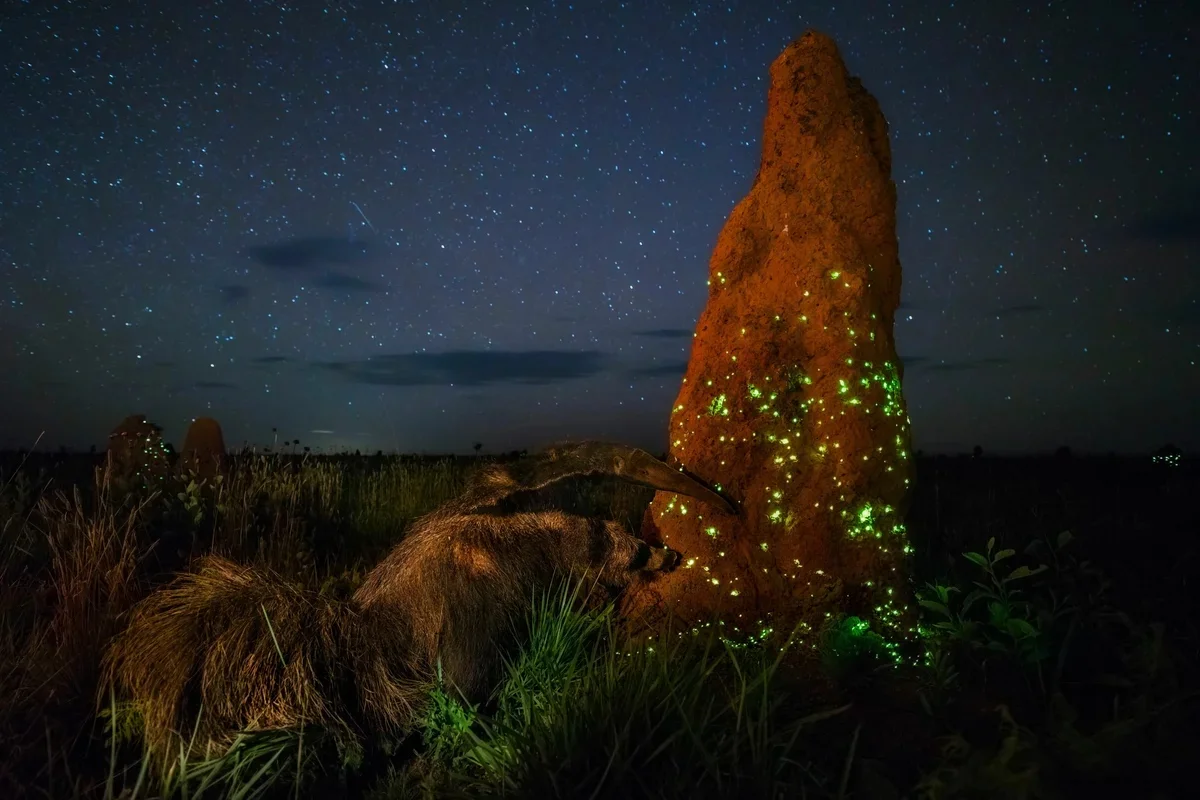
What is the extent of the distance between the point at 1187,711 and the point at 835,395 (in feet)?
8.96

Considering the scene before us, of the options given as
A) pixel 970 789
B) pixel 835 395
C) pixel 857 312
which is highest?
pixel 857 312

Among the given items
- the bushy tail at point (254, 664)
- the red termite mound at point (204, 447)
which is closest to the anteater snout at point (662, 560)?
the bushy tail at point (254, 664)

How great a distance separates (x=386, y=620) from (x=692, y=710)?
7.60ft

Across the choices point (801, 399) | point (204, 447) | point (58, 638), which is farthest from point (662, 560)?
point (204, 447)

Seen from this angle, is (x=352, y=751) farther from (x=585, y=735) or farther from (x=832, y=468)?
(x=832, y=468)

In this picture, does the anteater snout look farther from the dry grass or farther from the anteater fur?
the dry grass

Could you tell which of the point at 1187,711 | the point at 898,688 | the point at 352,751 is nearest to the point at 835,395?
the point at 898,688

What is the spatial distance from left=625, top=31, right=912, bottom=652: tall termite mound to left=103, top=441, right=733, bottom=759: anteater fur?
32 centimetres

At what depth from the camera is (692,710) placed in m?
3.81

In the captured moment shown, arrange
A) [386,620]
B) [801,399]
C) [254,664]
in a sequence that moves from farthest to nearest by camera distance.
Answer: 1. [801,399]
2. [386,620]
3. [254,664]

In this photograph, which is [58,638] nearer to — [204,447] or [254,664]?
[254,664]

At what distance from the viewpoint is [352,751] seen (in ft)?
16.4

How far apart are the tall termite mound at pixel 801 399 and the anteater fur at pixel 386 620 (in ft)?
1.05

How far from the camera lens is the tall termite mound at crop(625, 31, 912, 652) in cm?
564
